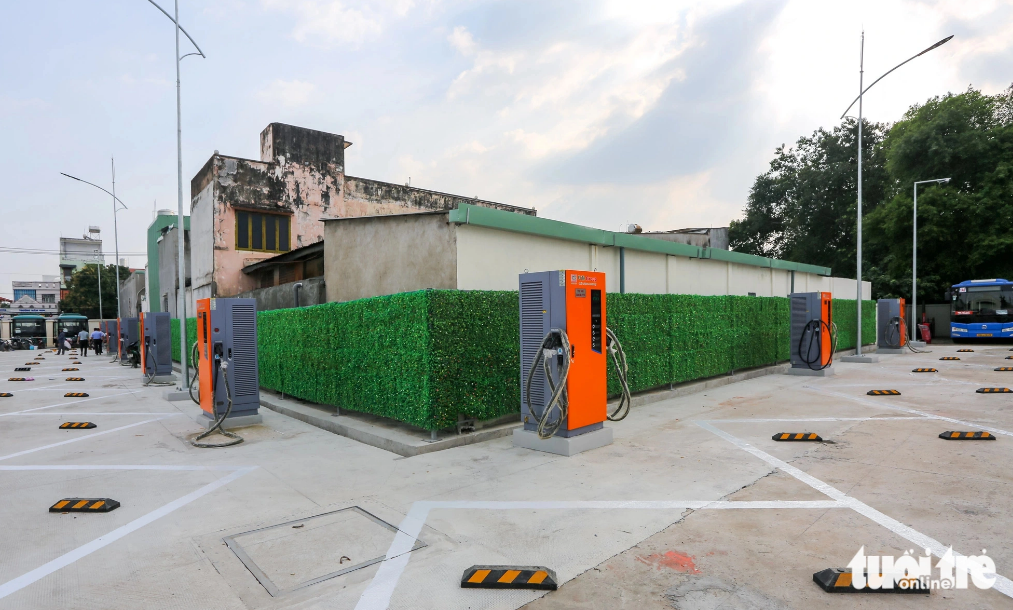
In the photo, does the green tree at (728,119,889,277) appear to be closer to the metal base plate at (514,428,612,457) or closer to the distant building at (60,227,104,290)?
the metal base plate at (514,428,612,457)

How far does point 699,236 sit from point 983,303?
40.8 ft

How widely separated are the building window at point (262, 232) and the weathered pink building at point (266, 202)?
0.11 feet

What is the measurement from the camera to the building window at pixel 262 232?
20594mm

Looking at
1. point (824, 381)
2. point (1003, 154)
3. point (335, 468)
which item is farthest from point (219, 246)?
point (1003, 154)

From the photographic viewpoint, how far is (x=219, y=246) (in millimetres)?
20000

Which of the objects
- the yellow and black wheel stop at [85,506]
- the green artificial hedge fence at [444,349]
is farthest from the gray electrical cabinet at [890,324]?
the yellow and black wheel stop at [85,506]

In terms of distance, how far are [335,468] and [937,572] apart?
5452 millimetres

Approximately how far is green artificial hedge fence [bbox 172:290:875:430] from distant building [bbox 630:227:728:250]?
47.2ft

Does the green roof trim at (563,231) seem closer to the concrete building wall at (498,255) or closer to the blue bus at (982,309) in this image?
the concrete building wall at (498,255)

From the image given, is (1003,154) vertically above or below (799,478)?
above

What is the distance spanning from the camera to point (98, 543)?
4176 millimetres

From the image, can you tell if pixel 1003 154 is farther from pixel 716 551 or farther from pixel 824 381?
pixel 716 551

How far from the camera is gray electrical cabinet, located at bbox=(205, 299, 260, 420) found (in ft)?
28.1

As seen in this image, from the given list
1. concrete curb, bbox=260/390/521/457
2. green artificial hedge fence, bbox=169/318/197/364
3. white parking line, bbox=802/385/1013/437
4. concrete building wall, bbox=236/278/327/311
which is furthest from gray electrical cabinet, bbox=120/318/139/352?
white parking line, bbox=802/385/1013/437
